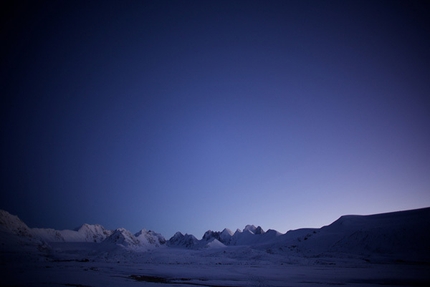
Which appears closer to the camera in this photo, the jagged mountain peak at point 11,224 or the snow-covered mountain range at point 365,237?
the snow-covered mountain range at point 365,237

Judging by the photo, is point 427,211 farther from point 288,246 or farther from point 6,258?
point 6,258

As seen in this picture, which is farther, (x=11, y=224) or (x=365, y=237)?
(x=11, y=224)

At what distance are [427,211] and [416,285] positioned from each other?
247 feet

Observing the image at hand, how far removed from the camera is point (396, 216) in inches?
3088

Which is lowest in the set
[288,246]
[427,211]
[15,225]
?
[288,246]

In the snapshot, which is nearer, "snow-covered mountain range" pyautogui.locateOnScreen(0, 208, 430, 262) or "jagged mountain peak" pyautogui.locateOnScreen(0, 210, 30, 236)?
"snow-covered mountain range" pyautogui.locateOnScreen(0, 208, 430, 262)

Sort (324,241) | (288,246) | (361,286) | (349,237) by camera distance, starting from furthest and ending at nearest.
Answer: (288,246) → (324,241) → (349,237) → (361,286)

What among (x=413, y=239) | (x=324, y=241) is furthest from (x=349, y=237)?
(x=413, y=239)

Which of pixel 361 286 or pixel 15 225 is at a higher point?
pixel 15 225

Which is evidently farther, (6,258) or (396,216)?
(396,216)

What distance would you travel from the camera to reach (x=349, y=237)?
70.1 meters

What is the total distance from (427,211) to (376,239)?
2542 centimetres

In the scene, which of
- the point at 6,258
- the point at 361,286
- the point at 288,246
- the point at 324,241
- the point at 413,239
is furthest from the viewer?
the point at 288,246

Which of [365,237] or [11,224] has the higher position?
[11,224]
